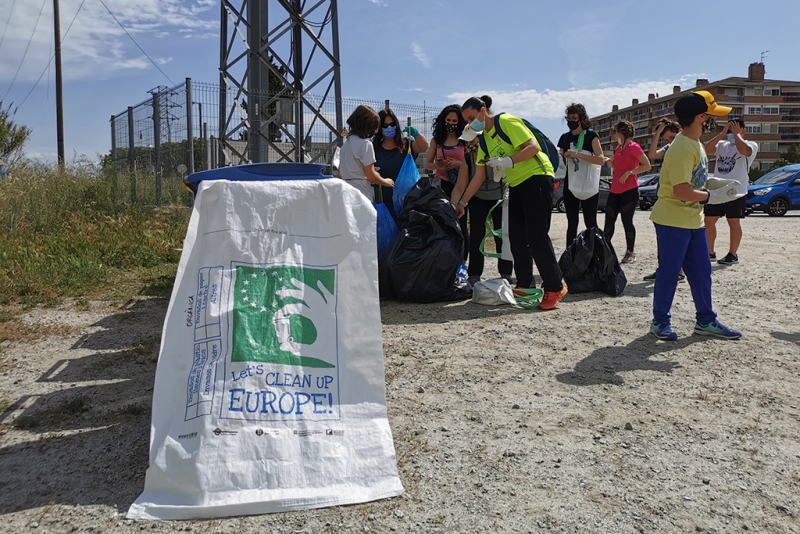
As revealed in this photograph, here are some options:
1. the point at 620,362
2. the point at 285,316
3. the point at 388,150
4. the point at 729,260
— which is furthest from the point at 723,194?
the point at 729,260

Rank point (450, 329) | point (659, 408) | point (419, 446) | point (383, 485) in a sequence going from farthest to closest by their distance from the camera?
1. point (450, 329)
2. point (659, 408)
3. point (419, 446)
4. point (383, 485)

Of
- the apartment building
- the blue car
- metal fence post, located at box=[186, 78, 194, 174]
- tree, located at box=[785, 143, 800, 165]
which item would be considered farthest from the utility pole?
tree, located at box=[785, 143, 800, 165]

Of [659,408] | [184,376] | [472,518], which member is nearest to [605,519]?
[472,518]

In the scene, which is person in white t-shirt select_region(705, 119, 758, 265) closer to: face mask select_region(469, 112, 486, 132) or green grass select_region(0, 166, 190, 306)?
face mask select_region(469, 112, 486, 132)

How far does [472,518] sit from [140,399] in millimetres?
1995

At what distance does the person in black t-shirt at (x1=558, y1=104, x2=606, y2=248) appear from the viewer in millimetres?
6469

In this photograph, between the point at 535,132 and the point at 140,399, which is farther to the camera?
the point at 535,132

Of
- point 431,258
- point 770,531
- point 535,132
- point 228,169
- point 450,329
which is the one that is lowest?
point 770,531

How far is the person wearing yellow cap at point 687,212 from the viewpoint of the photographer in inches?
157

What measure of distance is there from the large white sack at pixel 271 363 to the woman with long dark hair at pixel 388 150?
308 centimetres

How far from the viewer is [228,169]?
281 centimetres

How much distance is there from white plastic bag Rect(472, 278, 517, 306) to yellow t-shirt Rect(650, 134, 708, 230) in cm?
151

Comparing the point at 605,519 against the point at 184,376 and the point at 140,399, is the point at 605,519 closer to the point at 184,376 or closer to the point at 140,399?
the point at 184,376

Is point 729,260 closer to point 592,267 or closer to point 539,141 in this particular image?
point 592,267
